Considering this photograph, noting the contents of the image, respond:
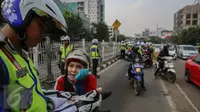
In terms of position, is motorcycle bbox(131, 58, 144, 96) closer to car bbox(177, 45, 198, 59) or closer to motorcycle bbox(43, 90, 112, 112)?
motorcycle bbox(43, 90, 112, 112)

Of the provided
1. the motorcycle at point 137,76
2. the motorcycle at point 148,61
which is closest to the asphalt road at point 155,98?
the motorcycle at point 137,76

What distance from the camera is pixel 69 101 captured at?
A: 4.85 ft

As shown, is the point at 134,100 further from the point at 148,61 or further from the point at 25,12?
the point at 148,61

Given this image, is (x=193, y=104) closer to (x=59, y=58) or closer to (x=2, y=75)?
(x=59, y=58)

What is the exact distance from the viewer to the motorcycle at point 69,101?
127cm

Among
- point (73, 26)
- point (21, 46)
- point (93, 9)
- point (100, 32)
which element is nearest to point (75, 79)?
point (21, 46)

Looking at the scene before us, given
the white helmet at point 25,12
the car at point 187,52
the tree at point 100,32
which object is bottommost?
the car at point 187,52

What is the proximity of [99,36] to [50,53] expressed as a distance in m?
58.8

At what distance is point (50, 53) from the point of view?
6.35 metres

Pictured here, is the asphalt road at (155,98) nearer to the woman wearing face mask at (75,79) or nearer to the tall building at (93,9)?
the woman wearing face mask at (75,79)

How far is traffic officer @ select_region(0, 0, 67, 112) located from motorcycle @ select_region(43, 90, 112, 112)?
0.18 meters

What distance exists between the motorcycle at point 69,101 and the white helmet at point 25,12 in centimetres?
45

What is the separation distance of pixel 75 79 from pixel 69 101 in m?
0.67

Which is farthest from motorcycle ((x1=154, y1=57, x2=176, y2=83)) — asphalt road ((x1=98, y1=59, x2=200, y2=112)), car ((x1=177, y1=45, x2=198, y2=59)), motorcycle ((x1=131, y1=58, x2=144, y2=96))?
car ((x1=177, y1=45, x2=198, y2=59))
